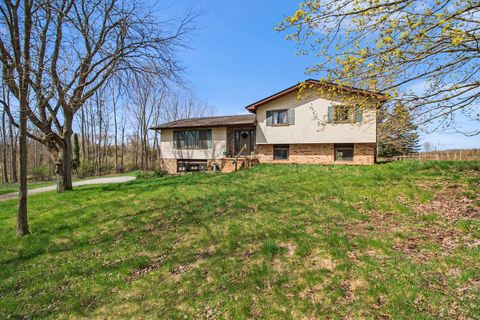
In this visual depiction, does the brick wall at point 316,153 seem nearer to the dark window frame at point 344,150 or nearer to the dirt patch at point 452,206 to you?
the dark window frame at point 344,150

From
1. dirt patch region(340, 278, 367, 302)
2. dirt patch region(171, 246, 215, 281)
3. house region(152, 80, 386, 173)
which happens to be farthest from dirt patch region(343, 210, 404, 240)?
house region(152, 80, 386, 173)

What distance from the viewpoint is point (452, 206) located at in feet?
20.5

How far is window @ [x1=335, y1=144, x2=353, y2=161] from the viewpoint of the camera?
16.3 metres

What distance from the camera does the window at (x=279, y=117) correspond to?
17.6 m

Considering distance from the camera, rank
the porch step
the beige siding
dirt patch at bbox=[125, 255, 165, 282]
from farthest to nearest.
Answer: the porch step
the beige siding
dirt patch at bbox=[125, 255, 165, 282]

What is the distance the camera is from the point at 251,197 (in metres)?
8.44

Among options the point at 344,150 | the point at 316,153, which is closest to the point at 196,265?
the point at 316,153

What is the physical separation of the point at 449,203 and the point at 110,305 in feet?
27.0

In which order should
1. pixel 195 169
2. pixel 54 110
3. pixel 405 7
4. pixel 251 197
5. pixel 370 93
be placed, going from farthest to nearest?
pixel 195 169 < pixel 54 110 < pixel 251 197 < pixel 370 93 < pixel 405 7

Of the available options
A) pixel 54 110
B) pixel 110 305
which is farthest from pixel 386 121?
pixel 54 110

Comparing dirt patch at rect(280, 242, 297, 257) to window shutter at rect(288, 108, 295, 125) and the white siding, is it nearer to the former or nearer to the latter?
window shutter at rect(288, 108, 295, 125)

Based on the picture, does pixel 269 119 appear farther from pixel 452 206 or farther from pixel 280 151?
pixel 452 206

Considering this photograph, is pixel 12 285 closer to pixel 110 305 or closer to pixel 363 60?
pixel 110 305

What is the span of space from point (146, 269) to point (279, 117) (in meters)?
14.8
